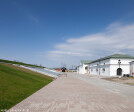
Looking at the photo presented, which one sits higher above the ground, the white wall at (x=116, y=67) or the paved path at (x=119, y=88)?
the white wall at (x=116, y=67)

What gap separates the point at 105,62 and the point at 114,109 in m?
39.4

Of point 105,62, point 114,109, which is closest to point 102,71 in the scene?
point 105,62

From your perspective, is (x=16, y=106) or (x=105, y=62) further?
(x=105, y=62)

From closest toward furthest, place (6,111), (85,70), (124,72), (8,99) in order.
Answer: (6,111)
(8,99)
(124,72)
(85,70)

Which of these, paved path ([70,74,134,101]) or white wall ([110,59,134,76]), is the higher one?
white wall ([110,59,134,76])

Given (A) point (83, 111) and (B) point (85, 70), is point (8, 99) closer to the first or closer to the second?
(A) point (83, 111)

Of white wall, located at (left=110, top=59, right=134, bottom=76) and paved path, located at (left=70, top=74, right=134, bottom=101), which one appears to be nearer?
paved path, located at (left=70, top=74, right=134, bottom=101)

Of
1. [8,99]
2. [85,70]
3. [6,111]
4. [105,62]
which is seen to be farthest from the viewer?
[85,70]

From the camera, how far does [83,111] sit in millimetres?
5410

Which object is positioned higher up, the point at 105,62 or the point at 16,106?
the point at 105,62

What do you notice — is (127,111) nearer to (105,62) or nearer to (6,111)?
(6,111)

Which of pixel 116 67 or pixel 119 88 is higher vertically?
pixel 116 67

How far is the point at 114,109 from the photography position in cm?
574

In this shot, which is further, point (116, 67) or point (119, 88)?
point (116, 67)
